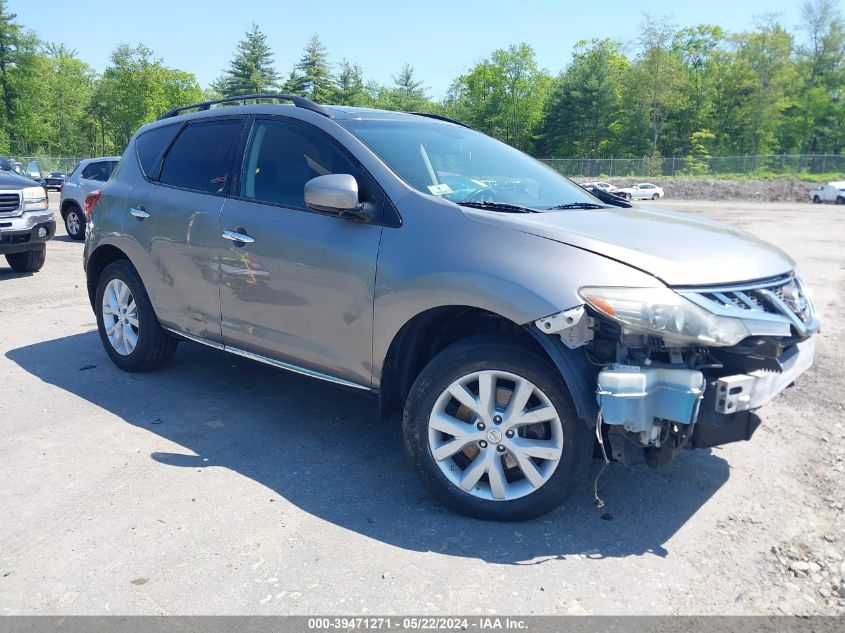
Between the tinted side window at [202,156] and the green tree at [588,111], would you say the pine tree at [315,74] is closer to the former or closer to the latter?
the green tree at [588,111]

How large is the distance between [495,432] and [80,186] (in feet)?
46.7

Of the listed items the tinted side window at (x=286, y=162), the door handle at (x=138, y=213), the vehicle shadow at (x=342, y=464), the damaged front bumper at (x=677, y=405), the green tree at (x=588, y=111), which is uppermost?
the green tree at (x=588, y=111)

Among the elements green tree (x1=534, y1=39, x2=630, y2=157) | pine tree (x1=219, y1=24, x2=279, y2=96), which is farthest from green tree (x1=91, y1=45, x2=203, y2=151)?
green tree (x1=534, y1=39, x2=630, y2=157)

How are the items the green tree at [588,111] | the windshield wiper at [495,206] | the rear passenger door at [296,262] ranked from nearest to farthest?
1. the windshield wiper at [495,206]
2. the rear passenger door at [296,262]
3. the green tree at [588,111]

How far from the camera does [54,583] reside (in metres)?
2.74

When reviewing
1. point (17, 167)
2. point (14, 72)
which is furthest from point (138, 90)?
point (17, 167)

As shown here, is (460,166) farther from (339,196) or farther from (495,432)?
(495,432)

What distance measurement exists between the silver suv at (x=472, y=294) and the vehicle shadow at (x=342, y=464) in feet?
0.70

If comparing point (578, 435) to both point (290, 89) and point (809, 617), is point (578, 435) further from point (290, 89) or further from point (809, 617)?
point (290, 89)

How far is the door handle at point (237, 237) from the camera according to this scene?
412 cm

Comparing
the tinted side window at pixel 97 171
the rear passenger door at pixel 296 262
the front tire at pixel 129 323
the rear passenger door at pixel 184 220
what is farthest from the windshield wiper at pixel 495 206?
the tinted side window at pixel 97 171

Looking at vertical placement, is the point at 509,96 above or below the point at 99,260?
above

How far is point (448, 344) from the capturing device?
3658 millimetres

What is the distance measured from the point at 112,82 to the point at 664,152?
193 feet
